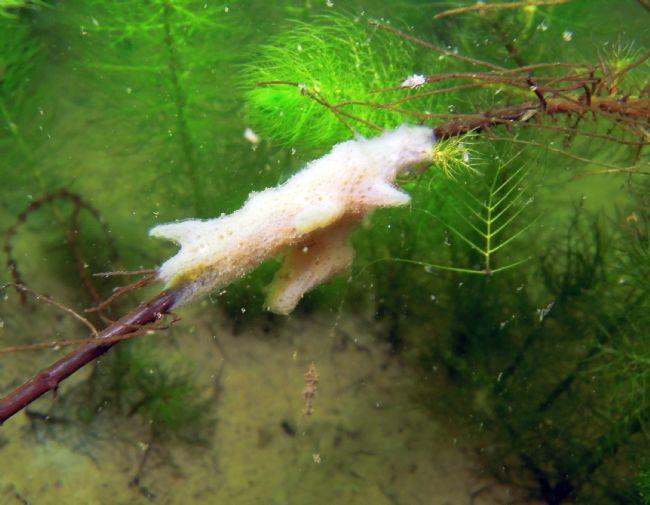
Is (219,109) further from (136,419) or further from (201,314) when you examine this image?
(136,419)

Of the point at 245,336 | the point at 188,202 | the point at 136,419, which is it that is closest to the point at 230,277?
the point at 245,336

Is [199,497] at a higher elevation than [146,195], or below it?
below

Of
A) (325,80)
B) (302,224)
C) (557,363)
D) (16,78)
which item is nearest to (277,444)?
(302,224)

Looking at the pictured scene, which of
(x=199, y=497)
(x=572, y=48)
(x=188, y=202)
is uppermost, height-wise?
(x=572, y=48)

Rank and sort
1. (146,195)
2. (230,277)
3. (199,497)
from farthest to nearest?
(146,195)
(199,497)
(230,277)

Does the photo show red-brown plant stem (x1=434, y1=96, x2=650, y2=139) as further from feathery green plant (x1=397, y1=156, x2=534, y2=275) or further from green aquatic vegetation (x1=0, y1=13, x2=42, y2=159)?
green aquatic vegetation (x1=0, y1=13, x2=42, y2=159)

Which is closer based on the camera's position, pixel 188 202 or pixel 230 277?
pixel 230 277

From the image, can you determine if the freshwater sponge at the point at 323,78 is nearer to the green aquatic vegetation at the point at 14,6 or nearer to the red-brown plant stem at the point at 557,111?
the red-brown plant stem at the point at 557,111
